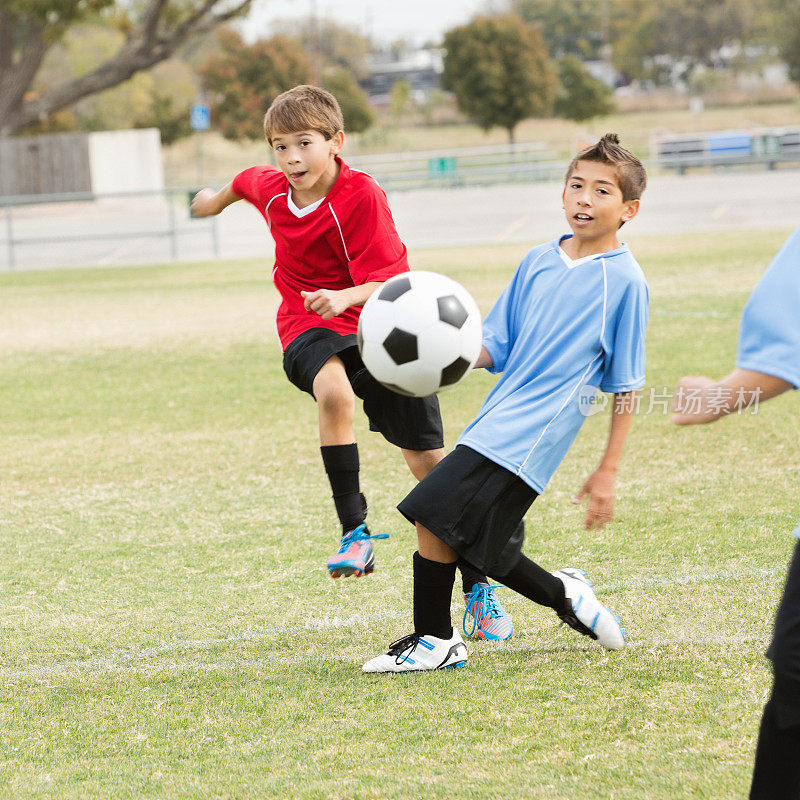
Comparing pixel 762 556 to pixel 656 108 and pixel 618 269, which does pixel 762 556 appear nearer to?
pixel 618 269

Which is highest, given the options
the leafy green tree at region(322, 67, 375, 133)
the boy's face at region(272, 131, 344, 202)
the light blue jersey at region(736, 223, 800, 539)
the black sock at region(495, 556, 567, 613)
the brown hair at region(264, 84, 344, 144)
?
the leafy green tree at region(322, 67, 375, 133)

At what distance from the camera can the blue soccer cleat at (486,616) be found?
356 cm

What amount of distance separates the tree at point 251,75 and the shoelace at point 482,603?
45.7 metres

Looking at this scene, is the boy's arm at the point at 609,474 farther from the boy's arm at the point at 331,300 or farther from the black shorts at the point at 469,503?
the boy's arm at the point at 331,300

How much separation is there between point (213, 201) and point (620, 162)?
1.72 m

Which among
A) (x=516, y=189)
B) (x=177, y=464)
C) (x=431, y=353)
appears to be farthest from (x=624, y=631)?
(x=516, y=189)

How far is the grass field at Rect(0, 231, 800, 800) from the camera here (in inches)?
108

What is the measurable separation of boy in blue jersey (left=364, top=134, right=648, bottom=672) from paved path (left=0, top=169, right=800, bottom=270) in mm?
15899

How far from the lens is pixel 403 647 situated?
3.36 metres

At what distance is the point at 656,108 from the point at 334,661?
2365 inches

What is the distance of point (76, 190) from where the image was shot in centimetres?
3406

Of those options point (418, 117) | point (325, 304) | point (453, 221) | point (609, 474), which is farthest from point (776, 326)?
point (418, 117)

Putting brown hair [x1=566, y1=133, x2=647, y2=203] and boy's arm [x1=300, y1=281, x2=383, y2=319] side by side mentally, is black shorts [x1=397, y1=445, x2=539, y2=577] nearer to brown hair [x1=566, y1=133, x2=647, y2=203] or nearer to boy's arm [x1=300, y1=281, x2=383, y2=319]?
boy's arm [x1=300, y1=281, x2=383, y2=319]

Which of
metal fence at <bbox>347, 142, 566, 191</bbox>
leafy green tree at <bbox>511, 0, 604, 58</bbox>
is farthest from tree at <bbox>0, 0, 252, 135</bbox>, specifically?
leafy green tree at <bbox>511, 0, 604, 58</bbox>
